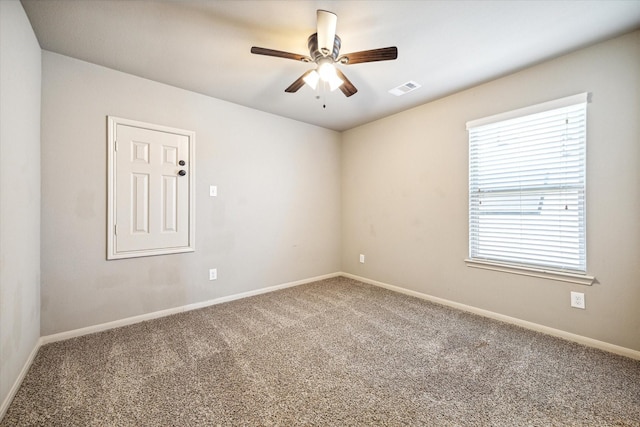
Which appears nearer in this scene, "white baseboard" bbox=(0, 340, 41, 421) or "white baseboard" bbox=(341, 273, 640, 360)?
"white baseboard" bbox=(0, 340, 41, 421)

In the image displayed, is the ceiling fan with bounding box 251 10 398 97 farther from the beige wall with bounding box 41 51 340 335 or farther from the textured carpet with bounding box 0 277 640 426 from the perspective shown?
the textured carpet with bounding box 0 277 640 426

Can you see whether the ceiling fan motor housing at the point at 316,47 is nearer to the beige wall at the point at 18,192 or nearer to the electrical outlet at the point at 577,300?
the beige wall at the point at 18,192

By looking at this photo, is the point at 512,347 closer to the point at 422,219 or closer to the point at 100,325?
the point at 422,219

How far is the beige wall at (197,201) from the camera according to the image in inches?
86.3

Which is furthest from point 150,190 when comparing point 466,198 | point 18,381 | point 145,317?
point 466,198

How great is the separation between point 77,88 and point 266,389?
2.84m

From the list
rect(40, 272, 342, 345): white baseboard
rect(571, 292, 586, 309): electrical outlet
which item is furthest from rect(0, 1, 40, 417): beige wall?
rect(571, 292, 586, 309): electrical outlet

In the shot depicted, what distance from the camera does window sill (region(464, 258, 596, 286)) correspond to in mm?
2127

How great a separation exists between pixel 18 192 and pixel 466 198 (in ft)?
12.0

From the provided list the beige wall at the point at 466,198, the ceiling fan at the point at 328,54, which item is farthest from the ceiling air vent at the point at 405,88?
the ceiling fan at the point at 328,54

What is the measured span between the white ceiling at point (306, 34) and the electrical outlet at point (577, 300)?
6.52ft

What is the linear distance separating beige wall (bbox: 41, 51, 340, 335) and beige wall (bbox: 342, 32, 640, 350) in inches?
27.8

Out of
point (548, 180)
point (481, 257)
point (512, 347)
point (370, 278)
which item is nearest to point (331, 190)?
point (370, 278)

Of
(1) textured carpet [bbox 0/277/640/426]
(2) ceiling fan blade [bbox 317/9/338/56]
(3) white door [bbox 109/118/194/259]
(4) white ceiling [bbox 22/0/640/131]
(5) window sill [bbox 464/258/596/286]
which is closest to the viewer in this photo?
(1) textured carpet [bbox 0/277/640/426]
